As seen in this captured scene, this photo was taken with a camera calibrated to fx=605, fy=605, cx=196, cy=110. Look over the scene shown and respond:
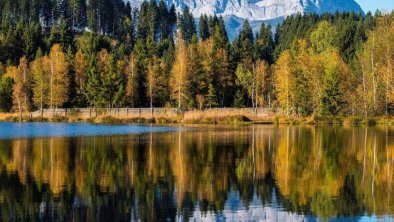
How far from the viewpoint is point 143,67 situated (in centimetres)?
12156

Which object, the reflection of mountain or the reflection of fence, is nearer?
the reflection of mountain

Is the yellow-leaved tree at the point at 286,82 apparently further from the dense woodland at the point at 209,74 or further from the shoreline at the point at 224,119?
the shoreline at the point at 224,119

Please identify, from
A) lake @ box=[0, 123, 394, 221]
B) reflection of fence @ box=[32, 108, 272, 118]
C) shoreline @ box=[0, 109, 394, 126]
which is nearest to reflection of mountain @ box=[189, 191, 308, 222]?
lake @ box=[0, 123, 394, 221]

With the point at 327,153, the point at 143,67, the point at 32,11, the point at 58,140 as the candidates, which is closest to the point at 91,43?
the point at 143,67

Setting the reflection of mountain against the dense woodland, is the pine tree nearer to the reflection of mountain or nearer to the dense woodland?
the dense woodland

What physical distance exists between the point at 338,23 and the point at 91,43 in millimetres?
71343

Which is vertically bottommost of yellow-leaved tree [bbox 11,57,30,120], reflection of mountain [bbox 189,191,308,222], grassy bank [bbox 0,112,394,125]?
reflection of mountain [bbox 189,191,308,222]

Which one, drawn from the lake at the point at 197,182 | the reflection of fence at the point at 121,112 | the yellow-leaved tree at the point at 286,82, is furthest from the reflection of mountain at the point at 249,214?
the yellow-leaved tree at the point at 286,82

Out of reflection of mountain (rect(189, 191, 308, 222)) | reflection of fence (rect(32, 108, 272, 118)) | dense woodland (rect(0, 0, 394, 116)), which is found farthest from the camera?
reflection of fence (rect(32, 108, 272, 118))

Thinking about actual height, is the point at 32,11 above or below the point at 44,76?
above

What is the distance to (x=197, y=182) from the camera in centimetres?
2922

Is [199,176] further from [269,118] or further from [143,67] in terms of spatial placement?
[143,67]

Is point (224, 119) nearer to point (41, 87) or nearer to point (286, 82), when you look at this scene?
point (286, 82)

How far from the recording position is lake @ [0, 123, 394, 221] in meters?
Answer: 22.4
